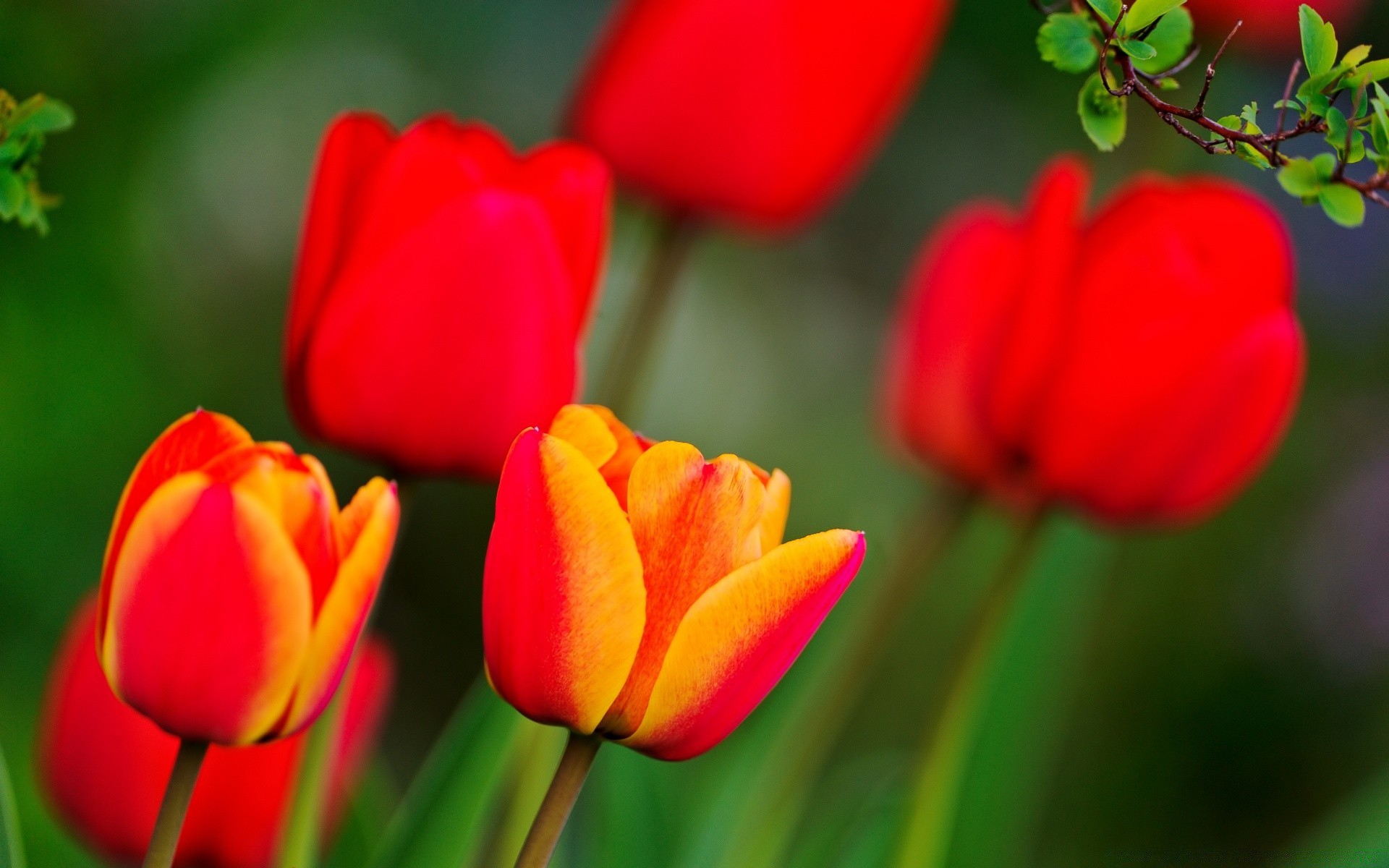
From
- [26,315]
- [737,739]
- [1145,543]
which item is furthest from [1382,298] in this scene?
[26,315]

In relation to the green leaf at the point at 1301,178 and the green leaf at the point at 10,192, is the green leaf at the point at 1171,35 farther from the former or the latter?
the green leaf at the point at 10,192

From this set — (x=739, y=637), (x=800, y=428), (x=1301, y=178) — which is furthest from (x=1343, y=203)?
(x=800, y=428)

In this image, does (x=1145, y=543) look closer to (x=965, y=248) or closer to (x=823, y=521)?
(x=823, y=521)

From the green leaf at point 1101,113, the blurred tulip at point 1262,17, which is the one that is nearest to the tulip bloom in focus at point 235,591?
the green leaf at point 1101,113

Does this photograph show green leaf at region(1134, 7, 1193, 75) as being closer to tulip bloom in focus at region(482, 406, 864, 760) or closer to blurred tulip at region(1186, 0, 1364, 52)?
tulip bloom in focus at region(482, 406, 864, 760)

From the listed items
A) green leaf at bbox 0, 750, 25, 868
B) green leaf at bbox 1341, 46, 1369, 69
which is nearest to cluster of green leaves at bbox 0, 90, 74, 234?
green leaf at bbox 0, 750, 25, 868
